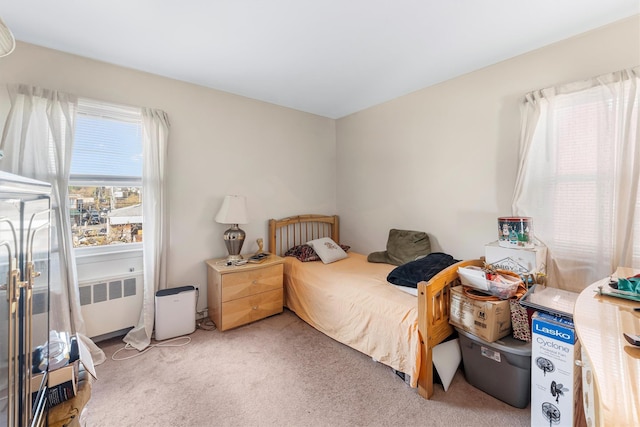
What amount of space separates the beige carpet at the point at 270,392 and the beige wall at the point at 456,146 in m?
1.39

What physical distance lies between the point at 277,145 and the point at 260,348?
2.29m

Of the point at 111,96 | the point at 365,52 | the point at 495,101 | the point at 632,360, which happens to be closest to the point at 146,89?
the point at 111,96

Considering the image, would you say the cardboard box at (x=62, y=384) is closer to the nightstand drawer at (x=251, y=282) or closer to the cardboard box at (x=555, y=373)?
the nightstand drawer at (x=251, y=282)

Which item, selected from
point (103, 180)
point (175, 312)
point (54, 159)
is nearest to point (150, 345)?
point (175, 312)

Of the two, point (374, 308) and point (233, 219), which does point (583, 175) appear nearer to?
point (374, 308)

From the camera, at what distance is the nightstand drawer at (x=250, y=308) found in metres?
2.55

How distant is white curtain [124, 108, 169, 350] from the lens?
2.41 m

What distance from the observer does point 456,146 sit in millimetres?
2617

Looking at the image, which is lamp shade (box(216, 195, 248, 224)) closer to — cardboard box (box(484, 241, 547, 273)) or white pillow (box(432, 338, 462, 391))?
white pillow (box(432, 338, 462, 391))

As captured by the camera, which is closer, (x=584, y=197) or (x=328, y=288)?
(x=584, y=197)

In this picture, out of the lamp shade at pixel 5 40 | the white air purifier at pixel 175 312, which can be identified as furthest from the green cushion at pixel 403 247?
the lamp shade at pixel 5 40

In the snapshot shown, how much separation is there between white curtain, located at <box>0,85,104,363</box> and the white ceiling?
0.47 m

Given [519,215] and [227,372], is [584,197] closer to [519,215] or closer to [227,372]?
[519,215]

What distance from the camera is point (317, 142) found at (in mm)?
3770
